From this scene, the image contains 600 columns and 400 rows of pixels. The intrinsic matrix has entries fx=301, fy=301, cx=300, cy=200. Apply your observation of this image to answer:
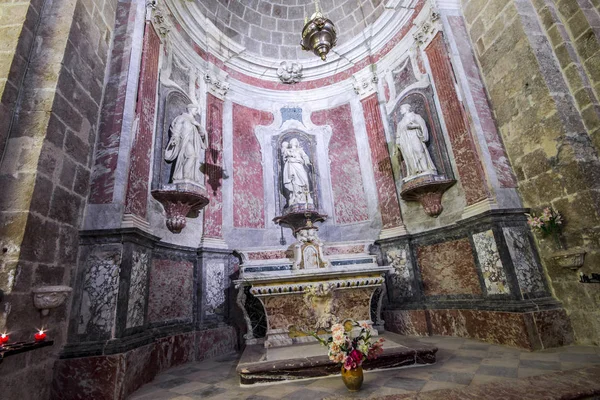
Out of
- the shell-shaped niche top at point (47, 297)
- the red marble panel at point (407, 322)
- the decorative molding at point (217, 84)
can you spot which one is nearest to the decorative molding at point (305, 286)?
the red marble panel at point (407, 322)

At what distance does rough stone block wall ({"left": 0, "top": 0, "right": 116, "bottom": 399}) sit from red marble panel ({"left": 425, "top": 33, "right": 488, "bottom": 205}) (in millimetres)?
5389

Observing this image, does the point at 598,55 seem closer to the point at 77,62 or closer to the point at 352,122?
the point at 352,122

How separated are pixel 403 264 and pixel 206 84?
5.48m

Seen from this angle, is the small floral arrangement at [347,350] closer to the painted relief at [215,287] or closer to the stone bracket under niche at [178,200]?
the painted relief at [215,287]

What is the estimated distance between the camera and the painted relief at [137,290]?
3574 mm

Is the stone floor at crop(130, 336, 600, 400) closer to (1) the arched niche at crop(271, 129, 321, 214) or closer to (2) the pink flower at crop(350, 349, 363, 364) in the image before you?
(2) the pink flower at crop(350, 349, 363, 364)

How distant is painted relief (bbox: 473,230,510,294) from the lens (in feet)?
13.5

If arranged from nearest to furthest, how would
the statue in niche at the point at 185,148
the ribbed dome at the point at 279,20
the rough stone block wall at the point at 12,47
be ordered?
the rough stone block wall at the point at 12,47
the statue in niche at the point at 185,148
the ribbed dome at the point at 279,20

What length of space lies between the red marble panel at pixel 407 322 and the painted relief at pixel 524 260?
1.71 metres

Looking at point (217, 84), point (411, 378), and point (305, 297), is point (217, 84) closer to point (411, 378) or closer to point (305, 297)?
point (305, 297)

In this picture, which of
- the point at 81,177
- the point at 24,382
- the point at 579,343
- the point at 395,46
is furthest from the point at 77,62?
the point at 579,343

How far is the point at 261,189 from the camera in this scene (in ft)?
22.5

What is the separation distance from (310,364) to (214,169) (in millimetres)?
4102

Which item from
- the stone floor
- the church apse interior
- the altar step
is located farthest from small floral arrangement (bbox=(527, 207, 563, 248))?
the altar step
